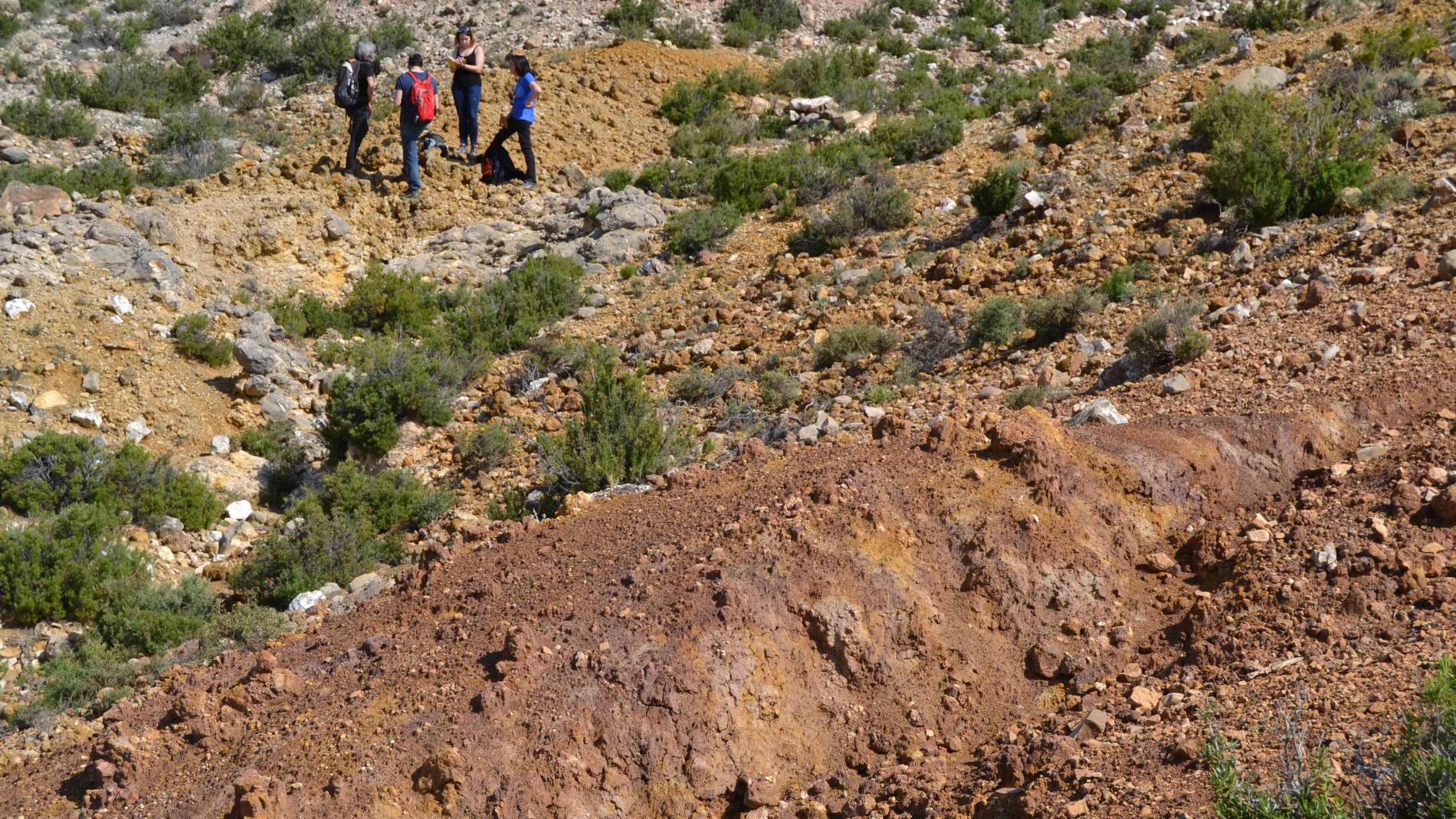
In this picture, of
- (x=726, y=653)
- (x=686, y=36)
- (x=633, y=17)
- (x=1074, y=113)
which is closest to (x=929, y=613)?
(x=726, y=653)

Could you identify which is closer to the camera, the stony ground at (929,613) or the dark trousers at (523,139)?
the stony ground at (929,613)

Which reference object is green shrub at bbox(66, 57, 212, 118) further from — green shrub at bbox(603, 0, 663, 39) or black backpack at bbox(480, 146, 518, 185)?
green shrub at bbox(603, 0, 663, 39)

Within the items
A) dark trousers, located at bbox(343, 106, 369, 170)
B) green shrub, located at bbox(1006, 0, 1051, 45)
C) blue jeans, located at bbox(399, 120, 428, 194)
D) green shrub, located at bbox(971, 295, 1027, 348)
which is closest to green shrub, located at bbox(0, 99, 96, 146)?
dark trousers, located at bbox(343, 106, 369, 170)

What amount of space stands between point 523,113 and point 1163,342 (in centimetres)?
800

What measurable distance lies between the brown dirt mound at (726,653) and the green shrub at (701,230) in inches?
264

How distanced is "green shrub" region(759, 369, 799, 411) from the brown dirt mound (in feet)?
9.72

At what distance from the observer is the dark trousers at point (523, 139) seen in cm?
1283

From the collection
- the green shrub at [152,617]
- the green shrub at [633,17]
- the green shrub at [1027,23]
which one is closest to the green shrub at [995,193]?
the green shrub at [152,617]

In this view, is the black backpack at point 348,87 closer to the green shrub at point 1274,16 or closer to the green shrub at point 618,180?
the green shrub at point 618,180

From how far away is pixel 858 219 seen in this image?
11148 mm

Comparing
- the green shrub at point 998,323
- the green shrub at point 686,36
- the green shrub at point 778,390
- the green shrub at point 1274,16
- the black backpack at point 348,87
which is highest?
the green shrub at point 1274,16

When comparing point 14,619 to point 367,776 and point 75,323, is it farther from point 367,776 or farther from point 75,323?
point 367,776

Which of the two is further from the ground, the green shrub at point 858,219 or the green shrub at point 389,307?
the green shrub at point 858,219

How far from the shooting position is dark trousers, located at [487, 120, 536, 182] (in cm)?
1283
